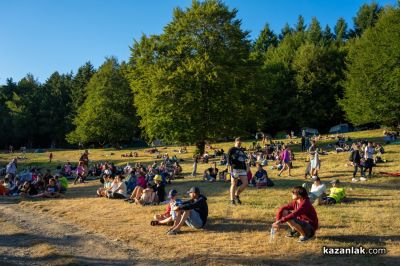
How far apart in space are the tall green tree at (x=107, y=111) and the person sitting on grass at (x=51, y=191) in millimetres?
38915

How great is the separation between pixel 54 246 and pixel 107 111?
169ft

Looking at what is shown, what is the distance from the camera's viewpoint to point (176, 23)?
1441 inches

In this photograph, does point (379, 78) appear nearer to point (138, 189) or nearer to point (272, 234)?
point (138, 189)

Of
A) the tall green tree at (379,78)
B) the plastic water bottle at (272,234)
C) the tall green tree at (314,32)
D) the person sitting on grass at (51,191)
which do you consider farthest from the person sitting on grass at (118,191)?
the tall green tree at (314,32)

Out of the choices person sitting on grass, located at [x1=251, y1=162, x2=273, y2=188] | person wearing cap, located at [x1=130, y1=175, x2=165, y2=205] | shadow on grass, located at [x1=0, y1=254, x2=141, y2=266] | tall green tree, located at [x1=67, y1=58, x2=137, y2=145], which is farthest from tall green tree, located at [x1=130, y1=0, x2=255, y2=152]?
shadow on grass, located at [x1=0, y1=254, x2=141, y2=266]

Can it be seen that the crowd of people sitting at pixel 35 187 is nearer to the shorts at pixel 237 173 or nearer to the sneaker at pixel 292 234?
the shorts at pixel 237 173

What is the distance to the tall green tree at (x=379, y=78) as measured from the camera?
36656 millimetres

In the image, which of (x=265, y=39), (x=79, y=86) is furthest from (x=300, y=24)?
(x=79, y=86)

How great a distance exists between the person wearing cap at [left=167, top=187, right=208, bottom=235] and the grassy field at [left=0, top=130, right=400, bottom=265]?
0.75 ft

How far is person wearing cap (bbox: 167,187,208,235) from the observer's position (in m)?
10.9

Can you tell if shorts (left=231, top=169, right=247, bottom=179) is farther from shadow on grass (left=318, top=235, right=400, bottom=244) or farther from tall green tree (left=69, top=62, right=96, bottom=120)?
tall green tree (left=69, top=62, right=96, bottom=120)

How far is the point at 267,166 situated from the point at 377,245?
18.2 metres

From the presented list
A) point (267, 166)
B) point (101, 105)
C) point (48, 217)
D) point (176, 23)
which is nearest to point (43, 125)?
point (101, 105)

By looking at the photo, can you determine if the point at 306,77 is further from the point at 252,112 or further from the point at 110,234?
the point at 110,234
